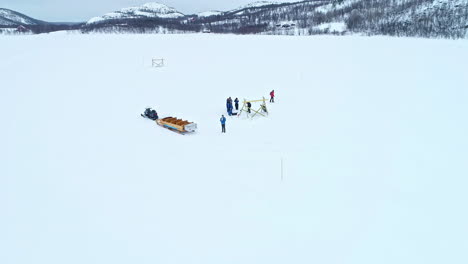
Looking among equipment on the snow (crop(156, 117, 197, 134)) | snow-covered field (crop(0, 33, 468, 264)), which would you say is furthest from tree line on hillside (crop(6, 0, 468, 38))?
equipment on the snow (crop(156, 117, 197, 134))

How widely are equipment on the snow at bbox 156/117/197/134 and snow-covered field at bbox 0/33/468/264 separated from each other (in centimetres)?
35

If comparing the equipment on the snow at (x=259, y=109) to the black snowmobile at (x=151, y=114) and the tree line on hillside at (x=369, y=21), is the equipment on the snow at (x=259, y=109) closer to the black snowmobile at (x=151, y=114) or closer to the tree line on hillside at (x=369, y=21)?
the black snowmobile at (x=151, y=114)

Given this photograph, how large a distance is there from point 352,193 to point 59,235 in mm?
6868

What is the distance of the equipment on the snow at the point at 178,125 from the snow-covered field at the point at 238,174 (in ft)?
1.14

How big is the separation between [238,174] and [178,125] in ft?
13.3

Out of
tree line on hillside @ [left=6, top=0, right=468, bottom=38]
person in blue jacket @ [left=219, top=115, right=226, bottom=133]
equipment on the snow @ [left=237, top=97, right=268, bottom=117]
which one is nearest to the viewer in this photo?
person in blue jacket @ [left=219, top=115, right=226, bottom=133]

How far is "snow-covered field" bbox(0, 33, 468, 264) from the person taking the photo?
580 cm

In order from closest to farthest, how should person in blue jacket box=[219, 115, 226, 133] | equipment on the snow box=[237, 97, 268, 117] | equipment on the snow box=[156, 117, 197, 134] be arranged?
equipment on the snow box=[156, 117, 197, 134]
person in blue jacket box=[219, 115, 226, 133]
equipment on the snow box=[237, 97, 268, 117]

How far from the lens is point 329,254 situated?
221 inches

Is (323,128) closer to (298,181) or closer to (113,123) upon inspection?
(298,181)

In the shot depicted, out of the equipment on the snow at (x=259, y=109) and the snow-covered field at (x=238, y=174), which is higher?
the equipment on the snow at (x=259, y=109)

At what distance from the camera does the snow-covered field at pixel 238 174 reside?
580cm

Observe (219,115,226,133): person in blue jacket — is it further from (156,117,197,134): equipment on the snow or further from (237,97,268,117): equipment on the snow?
(237,97,268,117): equipment on the snow

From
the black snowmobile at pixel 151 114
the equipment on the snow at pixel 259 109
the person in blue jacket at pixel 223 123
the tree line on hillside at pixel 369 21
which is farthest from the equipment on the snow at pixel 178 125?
the tree line on hillside at pixel 369 21
